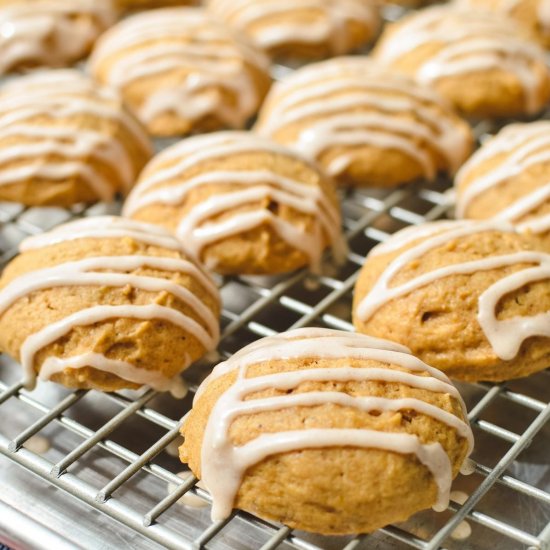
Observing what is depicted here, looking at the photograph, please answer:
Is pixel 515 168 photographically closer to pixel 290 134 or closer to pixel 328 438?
pixel 290 134

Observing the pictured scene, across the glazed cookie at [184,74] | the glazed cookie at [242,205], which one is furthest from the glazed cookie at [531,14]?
the glazed cookie at [242,205]

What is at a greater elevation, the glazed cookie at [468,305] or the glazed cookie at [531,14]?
the glazed cookie at [468,305]

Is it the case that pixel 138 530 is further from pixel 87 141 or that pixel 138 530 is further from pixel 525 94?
pixel 525 94

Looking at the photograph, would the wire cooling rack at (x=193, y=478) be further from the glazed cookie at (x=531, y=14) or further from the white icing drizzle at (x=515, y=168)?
the glazed cookie at (x=531, y=14)

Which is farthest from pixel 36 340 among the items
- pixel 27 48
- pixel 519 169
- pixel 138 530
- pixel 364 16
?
pixel 364 16

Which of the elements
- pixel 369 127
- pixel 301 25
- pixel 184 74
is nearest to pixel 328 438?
pixel 369 127

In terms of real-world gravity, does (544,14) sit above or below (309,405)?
below
